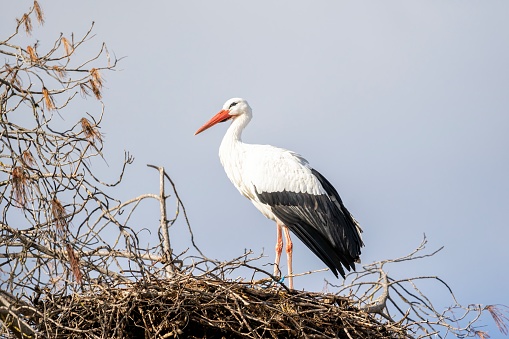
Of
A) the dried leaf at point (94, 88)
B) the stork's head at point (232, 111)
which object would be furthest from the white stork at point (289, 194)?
the dried leaf at point (94, 88)

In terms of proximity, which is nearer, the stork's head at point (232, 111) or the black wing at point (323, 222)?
the black wing at point (323, 222)

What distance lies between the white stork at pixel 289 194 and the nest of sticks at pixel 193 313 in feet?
6.36

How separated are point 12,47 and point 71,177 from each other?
3.95ft

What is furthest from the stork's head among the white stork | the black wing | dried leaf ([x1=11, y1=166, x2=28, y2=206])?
dried leaf ([x1=11, y1=166, x2=28, y2=206])

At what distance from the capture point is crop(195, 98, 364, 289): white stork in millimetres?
9891

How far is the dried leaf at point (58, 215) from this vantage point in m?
5.59

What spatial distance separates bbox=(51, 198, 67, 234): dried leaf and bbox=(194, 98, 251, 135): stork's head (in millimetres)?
5549

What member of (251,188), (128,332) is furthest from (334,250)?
(128,332)

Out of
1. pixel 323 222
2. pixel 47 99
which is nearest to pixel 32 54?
pixel 47 99

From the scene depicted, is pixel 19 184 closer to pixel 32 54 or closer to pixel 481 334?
pixel 32 54

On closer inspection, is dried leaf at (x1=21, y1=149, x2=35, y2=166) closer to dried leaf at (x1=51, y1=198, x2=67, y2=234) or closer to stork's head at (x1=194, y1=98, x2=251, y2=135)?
dried leaf at (x1=51, y1=198, x2=67, y2=234)

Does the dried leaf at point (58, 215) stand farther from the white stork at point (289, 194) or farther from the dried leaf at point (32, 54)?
the white stork at point (289, 194)

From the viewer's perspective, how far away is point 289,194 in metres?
10.5

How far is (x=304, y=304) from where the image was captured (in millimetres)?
7664
